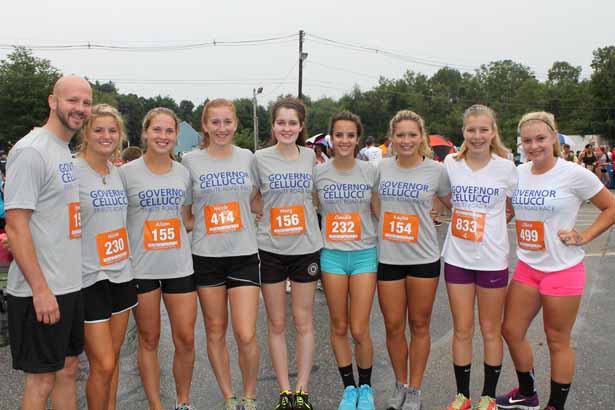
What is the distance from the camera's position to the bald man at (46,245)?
2.46 meters

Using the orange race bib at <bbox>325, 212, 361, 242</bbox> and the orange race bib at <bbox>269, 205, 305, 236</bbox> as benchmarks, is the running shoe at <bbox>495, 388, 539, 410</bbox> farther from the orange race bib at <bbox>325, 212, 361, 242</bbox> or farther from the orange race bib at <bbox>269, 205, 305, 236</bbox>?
the orange race bib at <bbox>269, 205, 305, 236</bbox>

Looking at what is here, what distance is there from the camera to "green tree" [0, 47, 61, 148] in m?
38.5

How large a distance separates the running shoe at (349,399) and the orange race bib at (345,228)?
3.34 ft

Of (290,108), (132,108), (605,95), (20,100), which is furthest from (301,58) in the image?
(132,108)

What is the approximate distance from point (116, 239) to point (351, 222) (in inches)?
58.7

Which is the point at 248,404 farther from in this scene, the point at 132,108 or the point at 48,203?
the point at 132,108

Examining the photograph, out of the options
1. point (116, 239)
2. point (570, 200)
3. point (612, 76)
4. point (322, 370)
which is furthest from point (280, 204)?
point (612, 76)

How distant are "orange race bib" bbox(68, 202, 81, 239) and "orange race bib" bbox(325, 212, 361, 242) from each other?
1569 millimetres

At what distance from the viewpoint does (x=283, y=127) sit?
11.4ft

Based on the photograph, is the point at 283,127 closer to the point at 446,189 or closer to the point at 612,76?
the point at 446,189

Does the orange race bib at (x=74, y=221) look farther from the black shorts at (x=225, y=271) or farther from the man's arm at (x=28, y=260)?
the black shorts at (x=225, y=271)

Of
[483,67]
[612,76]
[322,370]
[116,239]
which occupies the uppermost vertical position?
[483,67]

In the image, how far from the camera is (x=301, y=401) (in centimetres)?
340

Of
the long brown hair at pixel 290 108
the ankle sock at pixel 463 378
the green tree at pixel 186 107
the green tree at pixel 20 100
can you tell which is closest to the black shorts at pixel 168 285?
the long brown hair at pixel 290 108
